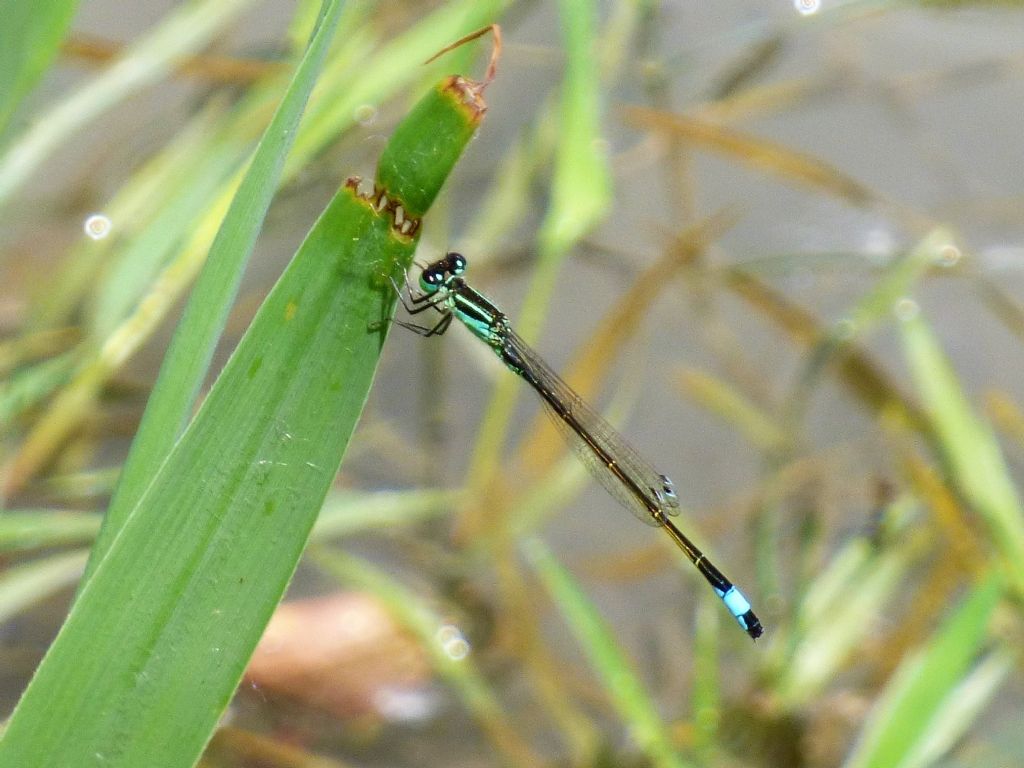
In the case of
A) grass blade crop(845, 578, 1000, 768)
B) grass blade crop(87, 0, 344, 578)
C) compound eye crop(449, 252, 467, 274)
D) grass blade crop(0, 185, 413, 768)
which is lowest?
grass blade crop(845, 578, 1000, 768)

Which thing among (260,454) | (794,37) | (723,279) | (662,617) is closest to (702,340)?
(723,279)

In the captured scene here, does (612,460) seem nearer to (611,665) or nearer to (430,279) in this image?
(611,665)

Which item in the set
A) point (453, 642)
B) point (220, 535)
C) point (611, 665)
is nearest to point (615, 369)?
point (453, 642)

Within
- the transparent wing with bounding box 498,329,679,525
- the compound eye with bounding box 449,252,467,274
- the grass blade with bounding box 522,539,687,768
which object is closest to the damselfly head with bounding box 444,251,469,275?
the compound eye with bounding box 449,252,467,274

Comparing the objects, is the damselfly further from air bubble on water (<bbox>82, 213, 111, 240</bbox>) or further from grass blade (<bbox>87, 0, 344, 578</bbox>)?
air bubble on water (<bbox>82, 213, 111, 240</bbox>)

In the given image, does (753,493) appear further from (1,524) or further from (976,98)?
(1,524)

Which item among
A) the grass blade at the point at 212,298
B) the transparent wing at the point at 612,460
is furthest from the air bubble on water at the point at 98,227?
the grass blade at the point at 212,298

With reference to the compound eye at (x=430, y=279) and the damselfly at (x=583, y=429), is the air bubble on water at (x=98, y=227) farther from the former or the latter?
the compound eye at (x=430, y=279)

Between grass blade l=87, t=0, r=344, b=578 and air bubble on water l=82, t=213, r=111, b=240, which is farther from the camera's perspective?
air bubble on water l=82, t=213, r=111, b=240
